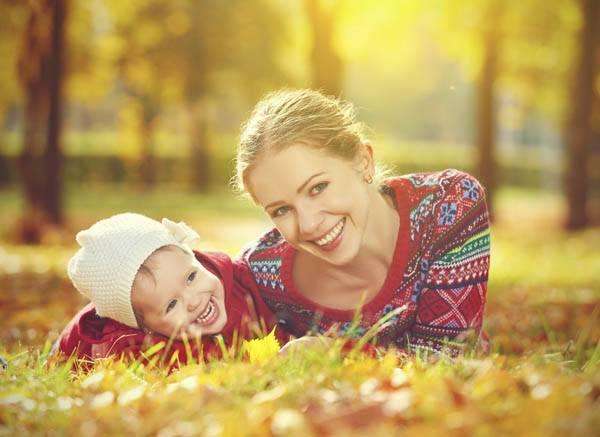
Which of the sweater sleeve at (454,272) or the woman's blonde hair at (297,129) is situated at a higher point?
the woman's blonde hair at (297,129)

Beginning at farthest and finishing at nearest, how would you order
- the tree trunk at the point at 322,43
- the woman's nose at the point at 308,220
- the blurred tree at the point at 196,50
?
the blurred tree at the point at 196,50 → the tree trunk at the point at 322,43 → the woman's nose at the point at 308,220

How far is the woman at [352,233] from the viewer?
3.20m

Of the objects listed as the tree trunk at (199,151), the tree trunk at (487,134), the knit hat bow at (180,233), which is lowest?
the tree trunk at (199,151)

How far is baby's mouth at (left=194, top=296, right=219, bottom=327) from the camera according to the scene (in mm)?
3346

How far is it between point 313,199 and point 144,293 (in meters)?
0.85

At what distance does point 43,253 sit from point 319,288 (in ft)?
24.3

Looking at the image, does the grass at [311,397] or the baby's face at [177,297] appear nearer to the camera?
the grass at [311,397]

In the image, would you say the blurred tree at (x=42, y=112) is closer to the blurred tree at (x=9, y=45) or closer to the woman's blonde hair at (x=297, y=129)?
the blurred tree at (x=9, y=45)

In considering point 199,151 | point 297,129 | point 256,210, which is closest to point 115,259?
point 297,129

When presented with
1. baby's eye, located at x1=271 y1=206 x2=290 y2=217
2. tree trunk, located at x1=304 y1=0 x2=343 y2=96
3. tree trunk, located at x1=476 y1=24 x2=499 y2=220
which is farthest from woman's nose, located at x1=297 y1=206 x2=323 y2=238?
tree trunk, located at x1=476 y1=24 x2=499 y2=220

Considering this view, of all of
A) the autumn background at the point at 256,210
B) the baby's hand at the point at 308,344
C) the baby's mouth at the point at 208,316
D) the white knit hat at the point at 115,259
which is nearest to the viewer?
the autumn background at the point at 256,210

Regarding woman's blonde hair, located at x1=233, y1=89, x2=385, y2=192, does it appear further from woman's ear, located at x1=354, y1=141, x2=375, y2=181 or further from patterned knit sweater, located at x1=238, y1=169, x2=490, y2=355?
patterned knit sweater, located at x1=238, y1=169, x2=490, y2=355

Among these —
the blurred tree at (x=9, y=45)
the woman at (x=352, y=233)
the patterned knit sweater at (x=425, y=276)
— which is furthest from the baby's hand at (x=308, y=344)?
the blurred tree at (x=9, y=45)

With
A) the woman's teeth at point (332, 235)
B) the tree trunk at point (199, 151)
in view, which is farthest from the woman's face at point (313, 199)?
the tree trunk at point (199, 151)
